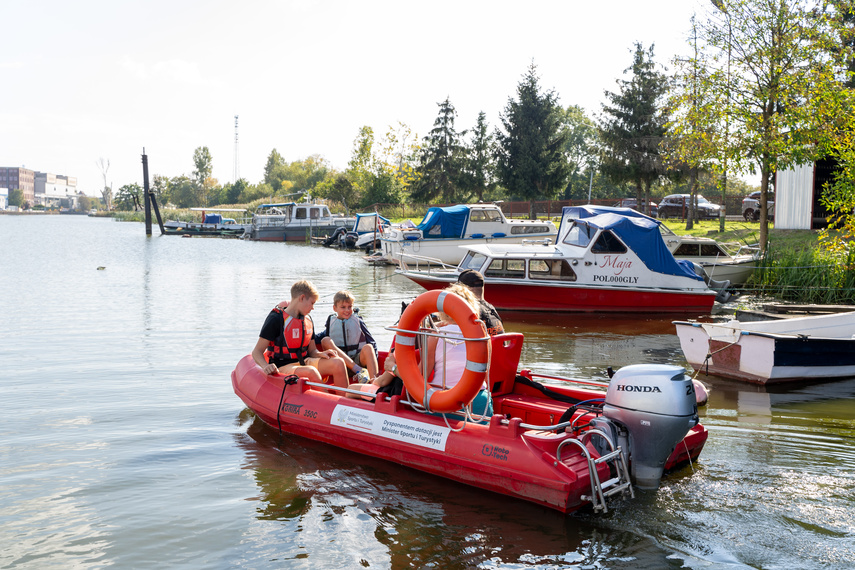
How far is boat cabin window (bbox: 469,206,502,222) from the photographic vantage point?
90.7 feet

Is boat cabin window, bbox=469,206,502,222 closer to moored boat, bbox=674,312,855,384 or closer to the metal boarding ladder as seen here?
moored boat, bbox=674,312,855,384

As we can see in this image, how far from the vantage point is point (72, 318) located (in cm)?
1523

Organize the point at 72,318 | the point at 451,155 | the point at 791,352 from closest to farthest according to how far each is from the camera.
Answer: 1. the point at 791,352
2. the point at 72,318
3. the point at 451,155

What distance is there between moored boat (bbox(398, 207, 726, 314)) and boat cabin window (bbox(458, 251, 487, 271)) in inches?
2.7

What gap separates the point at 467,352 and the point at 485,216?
22556 millimetres

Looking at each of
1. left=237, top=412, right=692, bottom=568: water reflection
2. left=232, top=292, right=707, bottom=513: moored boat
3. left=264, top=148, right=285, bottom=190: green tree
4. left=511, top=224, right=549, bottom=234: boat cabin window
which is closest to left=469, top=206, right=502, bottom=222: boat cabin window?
left=511, top=224, right=549, bottom=234: boat cabin window

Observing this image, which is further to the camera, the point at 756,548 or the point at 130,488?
the point at 130,488

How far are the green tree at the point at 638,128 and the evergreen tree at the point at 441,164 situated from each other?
72.4ft

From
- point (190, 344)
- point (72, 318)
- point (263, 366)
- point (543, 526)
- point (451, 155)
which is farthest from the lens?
point (451, 155)

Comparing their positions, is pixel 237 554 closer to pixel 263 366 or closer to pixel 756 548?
pixel 263 366

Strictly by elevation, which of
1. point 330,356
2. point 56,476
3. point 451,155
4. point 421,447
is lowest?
point 56,476

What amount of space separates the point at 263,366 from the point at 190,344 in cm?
597

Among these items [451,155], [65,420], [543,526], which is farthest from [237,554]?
[451,155]

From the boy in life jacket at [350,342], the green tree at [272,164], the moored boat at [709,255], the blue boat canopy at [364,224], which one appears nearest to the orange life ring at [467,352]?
the boy in life jacket at [350,342]
